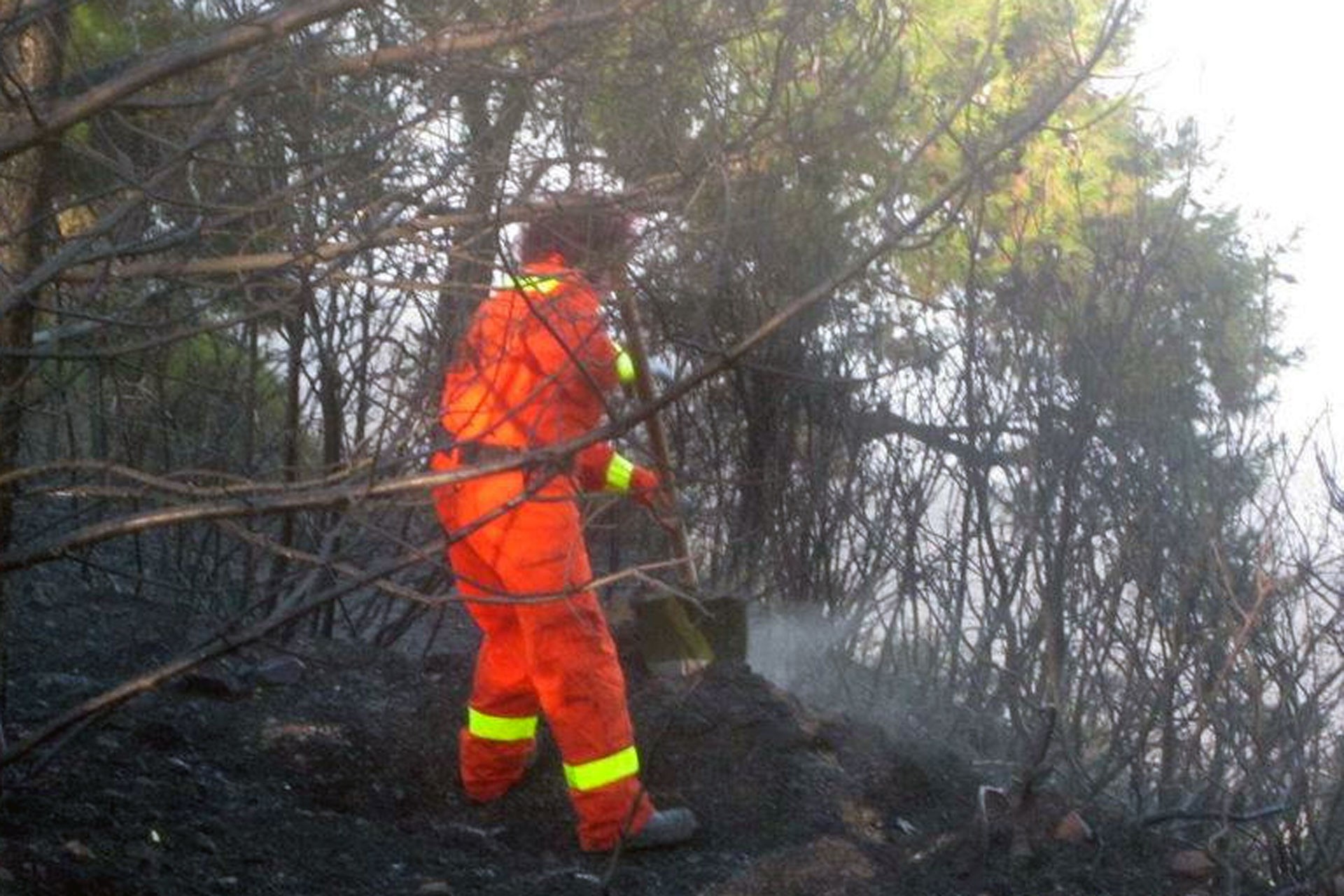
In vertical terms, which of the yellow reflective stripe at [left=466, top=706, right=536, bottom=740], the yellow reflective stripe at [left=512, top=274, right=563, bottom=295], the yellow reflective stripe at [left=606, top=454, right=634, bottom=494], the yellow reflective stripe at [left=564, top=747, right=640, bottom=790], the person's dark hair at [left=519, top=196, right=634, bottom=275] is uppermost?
the person's dark hair at [left=519, top=196, right=634, bottom=275]

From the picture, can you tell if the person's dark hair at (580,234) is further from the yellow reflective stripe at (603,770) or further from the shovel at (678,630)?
the shovel at (678,630)

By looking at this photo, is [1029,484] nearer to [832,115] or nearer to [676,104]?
[832,115]

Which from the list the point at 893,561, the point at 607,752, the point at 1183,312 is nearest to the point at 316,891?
the point at 607,752

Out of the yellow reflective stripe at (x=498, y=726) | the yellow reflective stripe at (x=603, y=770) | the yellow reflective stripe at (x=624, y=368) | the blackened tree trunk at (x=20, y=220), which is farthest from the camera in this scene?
the yellow reflective stripe at (x=498, y=726)

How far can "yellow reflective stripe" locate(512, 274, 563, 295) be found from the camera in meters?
4.49

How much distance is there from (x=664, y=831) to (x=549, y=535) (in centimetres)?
97

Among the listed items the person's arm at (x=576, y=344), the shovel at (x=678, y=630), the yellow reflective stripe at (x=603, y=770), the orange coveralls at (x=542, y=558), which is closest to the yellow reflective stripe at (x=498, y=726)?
the orange coveralls at (x=542, y=558)

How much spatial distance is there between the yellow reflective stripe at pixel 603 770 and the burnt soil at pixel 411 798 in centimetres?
23

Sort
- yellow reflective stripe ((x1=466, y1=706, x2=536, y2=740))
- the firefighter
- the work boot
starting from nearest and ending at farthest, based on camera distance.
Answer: the firefighter < the work boot < yellow reflective stripe ((x1=466, y1=706, x2=536, y2=740))

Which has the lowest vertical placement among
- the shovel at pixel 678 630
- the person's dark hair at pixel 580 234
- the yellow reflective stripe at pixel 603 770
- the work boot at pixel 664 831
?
the work boot at pixel 664 831

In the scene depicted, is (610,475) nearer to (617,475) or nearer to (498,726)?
(617,475)

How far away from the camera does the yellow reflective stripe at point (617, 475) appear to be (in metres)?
6.02

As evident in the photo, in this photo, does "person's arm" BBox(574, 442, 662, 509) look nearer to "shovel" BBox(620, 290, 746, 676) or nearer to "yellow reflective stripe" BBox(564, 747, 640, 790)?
"shovel" BBox(620, 290, 746, 676)

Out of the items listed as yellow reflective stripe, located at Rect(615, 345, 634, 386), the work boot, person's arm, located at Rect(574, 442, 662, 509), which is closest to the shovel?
person's arm, located at Rect(574, 442, 662, 509)
